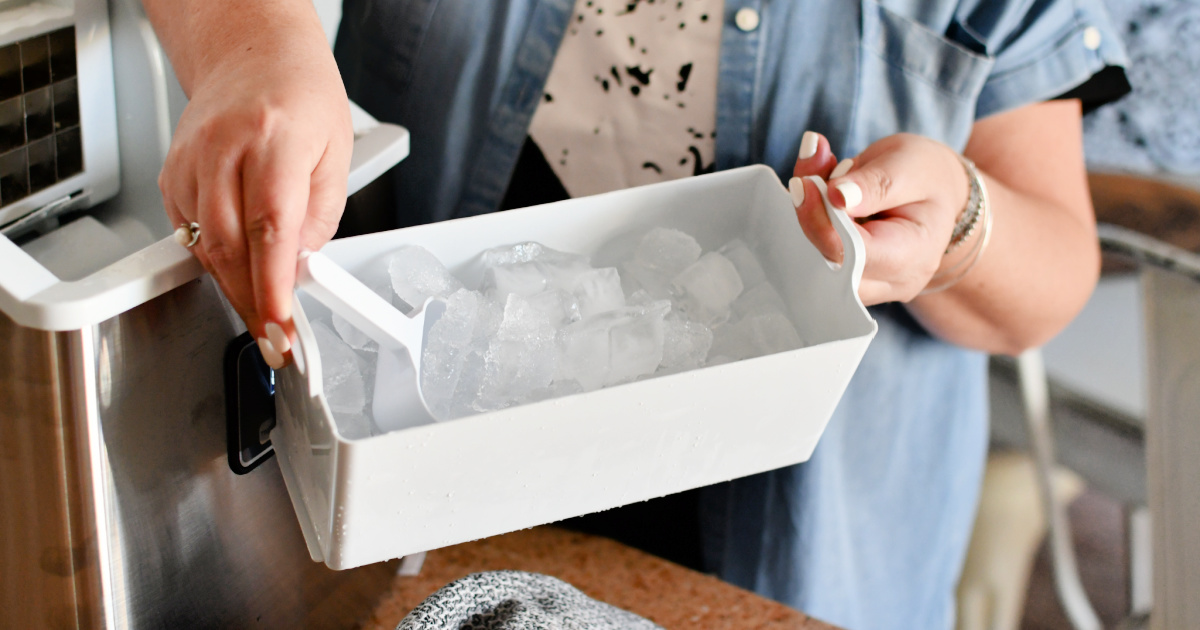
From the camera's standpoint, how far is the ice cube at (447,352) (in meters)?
0.46

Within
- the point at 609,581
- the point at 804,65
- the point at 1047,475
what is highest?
the point at 804,65

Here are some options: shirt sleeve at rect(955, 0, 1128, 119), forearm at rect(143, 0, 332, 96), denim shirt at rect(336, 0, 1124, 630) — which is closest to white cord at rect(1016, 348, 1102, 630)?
denim shirt at rect(336, 0, 1124, 630)

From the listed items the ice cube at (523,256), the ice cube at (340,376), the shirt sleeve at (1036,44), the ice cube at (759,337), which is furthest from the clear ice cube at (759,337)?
the shirt sleeve at (1036,44)

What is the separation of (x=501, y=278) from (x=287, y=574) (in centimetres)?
24

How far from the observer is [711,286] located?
0.53 meters

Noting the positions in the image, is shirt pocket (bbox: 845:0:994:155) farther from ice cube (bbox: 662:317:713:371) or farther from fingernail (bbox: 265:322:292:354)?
fingernail (bbox: 265:322:292:354)

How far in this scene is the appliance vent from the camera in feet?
1.68

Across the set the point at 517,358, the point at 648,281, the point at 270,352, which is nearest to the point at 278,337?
the point at 270,352

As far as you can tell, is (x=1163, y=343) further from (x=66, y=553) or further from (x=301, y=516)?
(x=66, y=553)

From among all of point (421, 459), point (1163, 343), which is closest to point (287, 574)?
point (421, 459)

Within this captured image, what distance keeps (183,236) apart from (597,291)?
23cm

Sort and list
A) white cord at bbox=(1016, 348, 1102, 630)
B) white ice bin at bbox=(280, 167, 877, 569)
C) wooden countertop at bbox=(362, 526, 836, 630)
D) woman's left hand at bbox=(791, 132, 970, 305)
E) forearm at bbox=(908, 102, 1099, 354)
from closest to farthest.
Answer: white ice bin at bbox=(280, 167, 877, 569), woman's left hand at bbox=(791, 132, 970, 305), wooden countertop at bbox=(362, 526, 836, 630), forearm at bbox=(908, 102, 1099, 354), white cord at bbox=(1016, 348, 1102, 630)

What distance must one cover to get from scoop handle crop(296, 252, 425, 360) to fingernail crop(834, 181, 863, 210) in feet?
0.84

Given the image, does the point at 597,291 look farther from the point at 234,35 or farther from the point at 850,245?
the point at 234,35
